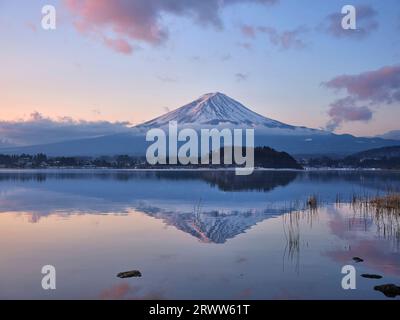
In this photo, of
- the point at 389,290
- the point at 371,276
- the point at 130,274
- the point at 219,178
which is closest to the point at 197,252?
the point at 130,274

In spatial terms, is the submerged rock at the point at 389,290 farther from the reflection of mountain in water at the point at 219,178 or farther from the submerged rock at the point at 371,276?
the reflection of mountain in water at the point at 219,178

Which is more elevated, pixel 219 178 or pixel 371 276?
pixel 219 178

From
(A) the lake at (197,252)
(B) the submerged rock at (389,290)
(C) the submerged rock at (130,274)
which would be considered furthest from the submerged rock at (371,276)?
(C) the submerged rock at (130,274)

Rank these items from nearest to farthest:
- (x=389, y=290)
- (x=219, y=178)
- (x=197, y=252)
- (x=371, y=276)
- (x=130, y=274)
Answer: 1. (x=389, y=290)
2. (x=371, y=276)
3. (x=130, y=274)
4. (x=197, y=252)
5. (x=219, y=178)

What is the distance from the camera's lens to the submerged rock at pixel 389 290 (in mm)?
7066

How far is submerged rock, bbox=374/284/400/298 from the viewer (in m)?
7.07

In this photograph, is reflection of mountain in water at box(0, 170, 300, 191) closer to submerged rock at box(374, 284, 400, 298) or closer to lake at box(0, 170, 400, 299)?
lake at box(0, 170, 400, 299)

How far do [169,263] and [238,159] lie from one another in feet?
375

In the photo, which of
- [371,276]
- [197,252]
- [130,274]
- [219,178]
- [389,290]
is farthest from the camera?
[219,178]

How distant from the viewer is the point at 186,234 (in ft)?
42.0

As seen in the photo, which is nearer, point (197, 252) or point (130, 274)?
point (130, 274)

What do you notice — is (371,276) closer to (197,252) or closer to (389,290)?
(389,290)

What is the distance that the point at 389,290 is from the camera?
7.22 meters
